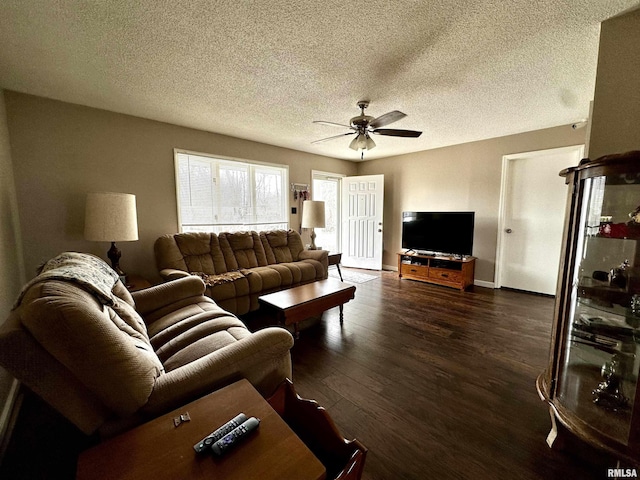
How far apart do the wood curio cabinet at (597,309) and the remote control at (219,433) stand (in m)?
1.54

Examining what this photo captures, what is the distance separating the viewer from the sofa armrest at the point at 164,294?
6.61ft

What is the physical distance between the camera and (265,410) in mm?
929

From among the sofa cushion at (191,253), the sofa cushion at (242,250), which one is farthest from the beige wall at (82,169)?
the sofa cushion at (242,250)

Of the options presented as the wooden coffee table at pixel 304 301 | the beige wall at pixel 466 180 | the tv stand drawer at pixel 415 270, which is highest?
the beige wall at pixel 466 180

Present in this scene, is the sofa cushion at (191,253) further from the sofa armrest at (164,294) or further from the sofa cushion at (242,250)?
the sofa armrest at (164,294)

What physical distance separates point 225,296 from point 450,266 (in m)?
3.41

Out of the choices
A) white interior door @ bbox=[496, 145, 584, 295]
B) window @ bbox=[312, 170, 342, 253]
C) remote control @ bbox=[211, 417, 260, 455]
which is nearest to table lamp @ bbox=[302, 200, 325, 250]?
window @ bbox=[312, 170, 342, 253]

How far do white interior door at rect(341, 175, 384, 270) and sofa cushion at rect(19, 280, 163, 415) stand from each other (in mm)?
4718

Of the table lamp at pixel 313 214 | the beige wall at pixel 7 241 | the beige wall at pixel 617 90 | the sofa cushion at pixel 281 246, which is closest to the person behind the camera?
the beige wall at pixel 617 90

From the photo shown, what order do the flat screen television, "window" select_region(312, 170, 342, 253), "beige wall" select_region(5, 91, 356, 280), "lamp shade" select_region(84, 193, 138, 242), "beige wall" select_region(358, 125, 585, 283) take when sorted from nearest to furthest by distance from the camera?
1. "lamp shade" select_region(84, 193, 138, 242)
2. "beige wall" select_region(5, 91, 356, 280)
3. "beige wall" select_region(358, 125, 585, 283)
4. the flat screen television
5. "window" select_region(312, 170, 342, 253)

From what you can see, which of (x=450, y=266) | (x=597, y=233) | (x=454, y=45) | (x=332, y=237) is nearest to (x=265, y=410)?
(x=597, y=233)

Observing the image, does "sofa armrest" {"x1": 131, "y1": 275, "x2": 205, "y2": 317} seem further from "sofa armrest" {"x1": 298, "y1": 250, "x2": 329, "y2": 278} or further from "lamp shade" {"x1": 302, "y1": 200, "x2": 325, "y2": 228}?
"lamp shade" {"x1": 302, "y1": 200, "x2": 325, "y2": 228}

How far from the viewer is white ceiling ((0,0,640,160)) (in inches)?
57.7

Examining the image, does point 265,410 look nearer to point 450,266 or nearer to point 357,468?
point 357,468
